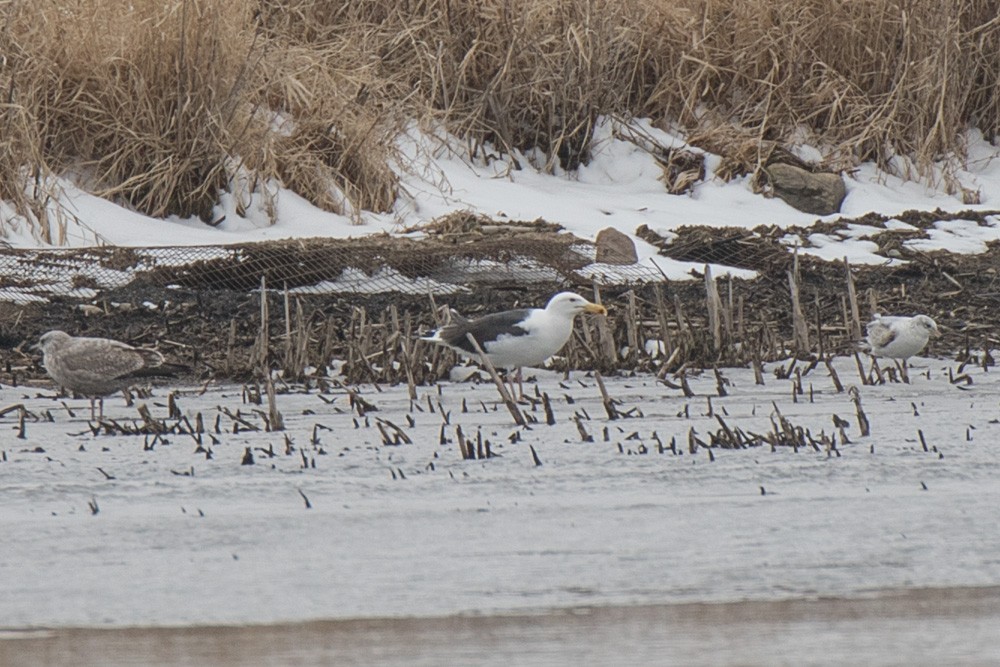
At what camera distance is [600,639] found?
3.52 meters

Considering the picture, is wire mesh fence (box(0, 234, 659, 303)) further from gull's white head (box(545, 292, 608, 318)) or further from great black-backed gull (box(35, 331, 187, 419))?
great black-backed gull (box(35, 331, 187, 419))

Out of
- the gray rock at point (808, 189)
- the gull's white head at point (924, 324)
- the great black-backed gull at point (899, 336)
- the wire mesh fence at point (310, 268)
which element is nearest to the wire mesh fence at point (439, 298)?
the wire mesh fence at point (310, 268)

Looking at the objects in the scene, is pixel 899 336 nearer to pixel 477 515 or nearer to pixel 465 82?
pixel 477 515

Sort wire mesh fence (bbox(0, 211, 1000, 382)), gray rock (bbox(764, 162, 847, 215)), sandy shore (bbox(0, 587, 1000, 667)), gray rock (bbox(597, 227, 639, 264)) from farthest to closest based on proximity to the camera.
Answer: gray rock (bbox(764, 162, 847, 215))
gray rock (bbox(597, 227, 639, 264))
wire mesh fence (bbox(0, 211, 1000, 382))
sandy shore (bbox(0, 587, 1000, 667))

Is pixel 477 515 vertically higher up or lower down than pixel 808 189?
lower down

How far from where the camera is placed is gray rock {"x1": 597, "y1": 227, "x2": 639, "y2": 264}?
11.1 meters

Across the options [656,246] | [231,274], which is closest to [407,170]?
[656,246]

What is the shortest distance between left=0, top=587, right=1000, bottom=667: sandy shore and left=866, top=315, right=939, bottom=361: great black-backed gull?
4.28 metres

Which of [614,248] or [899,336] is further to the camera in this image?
[614,248]

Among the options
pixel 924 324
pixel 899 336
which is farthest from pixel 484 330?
pixel 924 324

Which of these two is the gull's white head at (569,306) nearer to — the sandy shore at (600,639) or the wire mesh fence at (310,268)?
the wire mesh fence at (310,268)

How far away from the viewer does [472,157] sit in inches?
564

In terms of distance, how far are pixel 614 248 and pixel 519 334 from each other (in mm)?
3456

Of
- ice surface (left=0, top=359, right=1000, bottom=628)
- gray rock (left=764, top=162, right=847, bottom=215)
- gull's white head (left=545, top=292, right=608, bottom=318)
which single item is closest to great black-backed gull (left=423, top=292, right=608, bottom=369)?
gull's white head (left=545, top=292, right=608, bottom=318)
